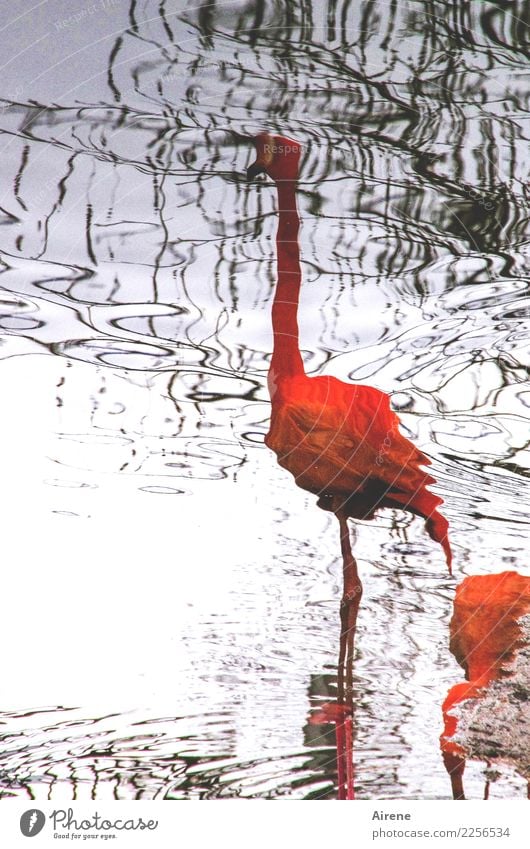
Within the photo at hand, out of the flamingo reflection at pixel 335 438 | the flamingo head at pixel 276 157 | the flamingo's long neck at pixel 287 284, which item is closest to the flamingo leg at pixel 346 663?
the flamingo reflection at pixel 335 438

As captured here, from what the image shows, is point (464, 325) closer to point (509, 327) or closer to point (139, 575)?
point (509, 327)

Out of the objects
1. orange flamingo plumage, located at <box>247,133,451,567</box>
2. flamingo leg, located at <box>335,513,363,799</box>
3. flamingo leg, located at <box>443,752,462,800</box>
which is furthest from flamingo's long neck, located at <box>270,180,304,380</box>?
flamingo leg, located at <box>443,752,462,800</box>

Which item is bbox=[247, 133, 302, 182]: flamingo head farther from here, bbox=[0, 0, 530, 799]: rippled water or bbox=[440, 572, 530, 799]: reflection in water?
bbox=[440, 572, 530, 799]: reflection in water

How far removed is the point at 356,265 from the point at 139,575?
0.29 metres

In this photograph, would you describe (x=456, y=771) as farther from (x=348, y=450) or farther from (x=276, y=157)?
(x=276, y=157)

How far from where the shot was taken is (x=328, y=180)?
2.09 ft

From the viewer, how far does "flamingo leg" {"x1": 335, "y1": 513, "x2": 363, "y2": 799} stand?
0.58m

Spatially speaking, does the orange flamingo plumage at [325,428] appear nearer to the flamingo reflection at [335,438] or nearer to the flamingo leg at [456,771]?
the flamingo reflection at [335,438]

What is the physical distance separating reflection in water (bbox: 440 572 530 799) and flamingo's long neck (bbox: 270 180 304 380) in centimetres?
22

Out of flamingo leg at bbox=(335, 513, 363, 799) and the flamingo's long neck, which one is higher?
the flamingo's long neck

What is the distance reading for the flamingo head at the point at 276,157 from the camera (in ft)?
2.06

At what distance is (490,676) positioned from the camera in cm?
61

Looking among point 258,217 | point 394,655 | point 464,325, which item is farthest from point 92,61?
point 394,655

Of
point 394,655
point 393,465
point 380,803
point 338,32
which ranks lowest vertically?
point 380,803
